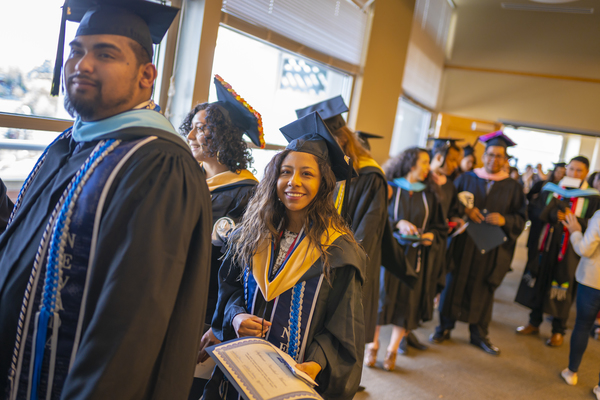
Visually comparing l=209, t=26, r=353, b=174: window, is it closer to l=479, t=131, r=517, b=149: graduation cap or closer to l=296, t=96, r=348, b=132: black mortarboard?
l=296, t=96, r=348, b=132: black mortarboard

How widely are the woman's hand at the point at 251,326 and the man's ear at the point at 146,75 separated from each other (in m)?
0.83

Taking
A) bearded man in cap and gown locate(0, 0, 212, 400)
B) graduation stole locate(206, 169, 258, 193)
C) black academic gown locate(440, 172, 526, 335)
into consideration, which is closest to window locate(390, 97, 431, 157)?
black academic gown locate(440, 172, 526, 335)

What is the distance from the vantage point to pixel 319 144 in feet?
5.58

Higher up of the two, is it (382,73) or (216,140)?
(382,73)

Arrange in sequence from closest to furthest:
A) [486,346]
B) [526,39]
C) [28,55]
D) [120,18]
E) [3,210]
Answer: [120,18]
[3,210]
[28,55]
[486,346]
[526,39]

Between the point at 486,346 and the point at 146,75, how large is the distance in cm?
381

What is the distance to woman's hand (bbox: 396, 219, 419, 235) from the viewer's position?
3144 mm

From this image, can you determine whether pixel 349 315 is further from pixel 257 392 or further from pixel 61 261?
pixel 61 261

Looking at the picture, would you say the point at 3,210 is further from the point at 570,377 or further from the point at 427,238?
the point at 570,377

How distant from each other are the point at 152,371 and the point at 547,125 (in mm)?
8380

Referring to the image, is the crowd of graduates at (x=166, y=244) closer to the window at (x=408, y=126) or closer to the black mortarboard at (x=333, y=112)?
the black mortarboard at (x=333, y=112)

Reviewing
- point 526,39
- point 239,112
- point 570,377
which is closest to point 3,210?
point 239,112

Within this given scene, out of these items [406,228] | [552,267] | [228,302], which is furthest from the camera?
[552,267]

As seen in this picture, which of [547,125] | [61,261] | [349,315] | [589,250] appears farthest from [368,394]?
[547,125]
